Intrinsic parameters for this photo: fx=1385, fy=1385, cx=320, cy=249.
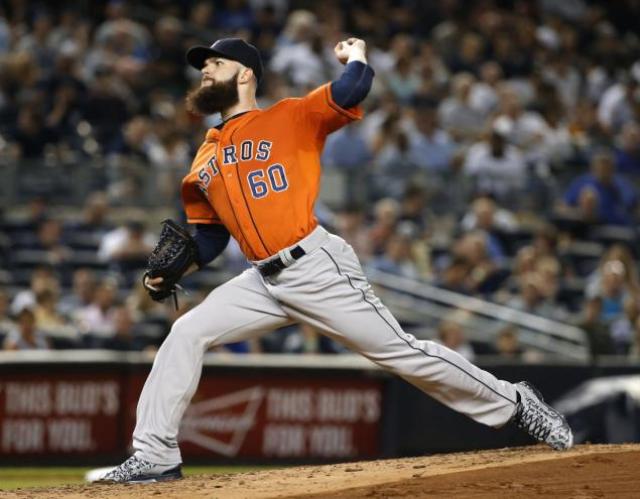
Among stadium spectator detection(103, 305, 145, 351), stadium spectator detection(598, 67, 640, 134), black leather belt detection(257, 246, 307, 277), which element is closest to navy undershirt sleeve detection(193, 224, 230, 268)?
black leather belt detection(257, 246, 307, 277)

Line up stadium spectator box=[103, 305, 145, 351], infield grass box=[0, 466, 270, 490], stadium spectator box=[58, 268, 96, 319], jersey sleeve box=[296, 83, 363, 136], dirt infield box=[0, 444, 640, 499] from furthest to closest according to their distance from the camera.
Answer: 1. stadium spectator box=[58, 268, 96, 319]
2. stadium spectator box=[103, 305, 145, 351]
3. infield grass box=[0, 466, 270, 490]
4. jersey sleeve box=[296, 83, 363, 136]
5. dirt infield box=[0, 444, 640, 499]

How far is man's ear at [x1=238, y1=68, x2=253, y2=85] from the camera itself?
6027mm

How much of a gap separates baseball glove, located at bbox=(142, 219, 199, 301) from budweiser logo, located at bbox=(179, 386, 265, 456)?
4684 mm

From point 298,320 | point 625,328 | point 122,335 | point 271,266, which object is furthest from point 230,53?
point 625,328

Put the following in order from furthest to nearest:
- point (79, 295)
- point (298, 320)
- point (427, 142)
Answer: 1. point (427, 142)
2. point (79, 295)
3. point (298, 320)

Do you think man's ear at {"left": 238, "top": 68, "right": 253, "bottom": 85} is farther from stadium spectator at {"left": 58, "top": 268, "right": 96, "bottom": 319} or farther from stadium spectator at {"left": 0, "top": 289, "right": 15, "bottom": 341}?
stadium spectator at {"left": 58, "top": 268, "right": 96, "bottom": 319}

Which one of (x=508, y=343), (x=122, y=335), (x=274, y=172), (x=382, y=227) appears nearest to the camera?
(x=274, y=172)

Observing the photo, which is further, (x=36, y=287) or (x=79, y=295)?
(x=79, y=295)

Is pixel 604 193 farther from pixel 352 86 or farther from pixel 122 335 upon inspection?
pixel 352 86

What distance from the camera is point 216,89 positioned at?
5.99m

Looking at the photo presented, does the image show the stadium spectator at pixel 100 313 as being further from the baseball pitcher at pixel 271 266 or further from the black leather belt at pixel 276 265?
the black leather belt at pixel 276 265

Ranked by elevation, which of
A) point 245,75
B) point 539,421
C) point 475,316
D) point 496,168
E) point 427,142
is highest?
point 427,142

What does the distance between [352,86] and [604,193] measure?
Result: 26.1 feet

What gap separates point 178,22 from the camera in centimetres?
1520
